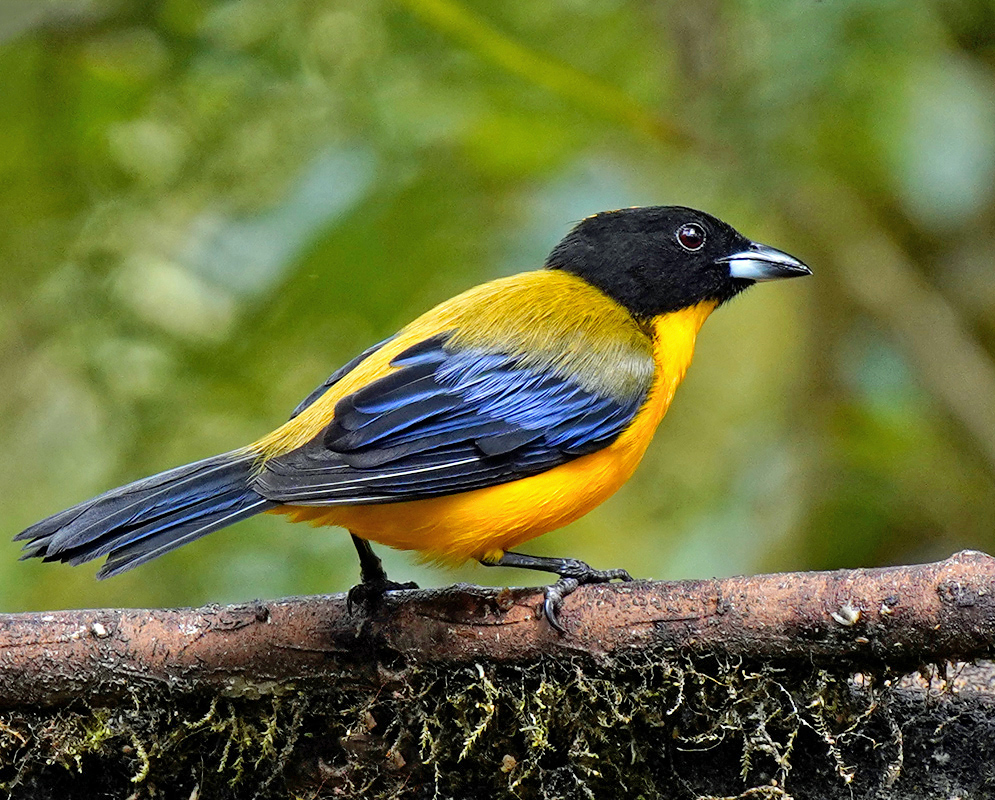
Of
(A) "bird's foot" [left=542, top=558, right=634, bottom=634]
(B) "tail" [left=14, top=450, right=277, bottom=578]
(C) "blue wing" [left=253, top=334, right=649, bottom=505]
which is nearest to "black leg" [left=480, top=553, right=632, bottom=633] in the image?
(A) "bird's foot" [left=542, top=558, right=634, bottom=634]

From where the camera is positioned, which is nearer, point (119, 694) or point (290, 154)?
point (119, 694)

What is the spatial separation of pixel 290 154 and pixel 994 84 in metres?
3.29

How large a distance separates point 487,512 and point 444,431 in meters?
0.26

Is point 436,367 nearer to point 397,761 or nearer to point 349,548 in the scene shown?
point 397,761

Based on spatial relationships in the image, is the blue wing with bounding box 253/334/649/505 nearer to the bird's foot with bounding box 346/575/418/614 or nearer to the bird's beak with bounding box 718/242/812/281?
the bird's foot with bounding box 346/575/418/614

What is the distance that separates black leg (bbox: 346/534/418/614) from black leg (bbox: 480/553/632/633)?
13.3 inches

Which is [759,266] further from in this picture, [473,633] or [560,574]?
[473,633]

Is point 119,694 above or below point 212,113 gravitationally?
below

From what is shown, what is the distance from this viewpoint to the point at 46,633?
2916mm

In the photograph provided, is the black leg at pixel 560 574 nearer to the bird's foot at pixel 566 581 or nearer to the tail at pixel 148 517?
the bird's foot at pixel 566 581

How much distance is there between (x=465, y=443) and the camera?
3.48m

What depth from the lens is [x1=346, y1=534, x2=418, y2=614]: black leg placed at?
3.02m

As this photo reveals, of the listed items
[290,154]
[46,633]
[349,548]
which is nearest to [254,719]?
[46,633]

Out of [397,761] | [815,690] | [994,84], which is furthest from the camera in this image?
[994,84]
